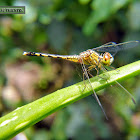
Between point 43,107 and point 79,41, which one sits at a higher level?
point 79,41

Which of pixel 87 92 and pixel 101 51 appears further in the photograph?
pixel 101 51

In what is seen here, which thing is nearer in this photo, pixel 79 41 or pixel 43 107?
pixel 43 107

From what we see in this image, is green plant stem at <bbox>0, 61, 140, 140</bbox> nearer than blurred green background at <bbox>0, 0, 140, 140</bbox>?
Yes

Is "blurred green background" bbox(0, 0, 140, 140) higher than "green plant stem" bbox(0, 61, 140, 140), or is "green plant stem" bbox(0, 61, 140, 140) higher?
"blurred green background" bbox(0, 0, 140, 140)

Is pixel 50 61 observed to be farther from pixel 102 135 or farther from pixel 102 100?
pixel 102 100

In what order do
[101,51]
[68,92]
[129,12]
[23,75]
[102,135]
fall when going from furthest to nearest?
[23,75], [102,135], [129,12], [101,51], [68,92]

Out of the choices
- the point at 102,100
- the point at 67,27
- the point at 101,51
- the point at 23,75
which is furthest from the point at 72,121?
the point at 23,75

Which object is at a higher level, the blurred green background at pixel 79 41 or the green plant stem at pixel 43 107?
the blurred green background at pixel 79 41

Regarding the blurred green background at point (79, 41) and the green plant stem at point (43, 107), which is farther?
the blurred green background at point (79, 41)
